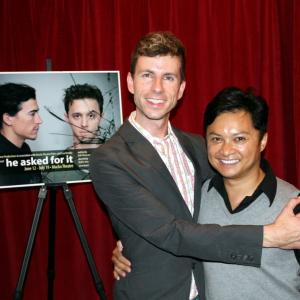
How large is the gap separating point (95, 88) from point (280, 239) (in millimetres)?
1644

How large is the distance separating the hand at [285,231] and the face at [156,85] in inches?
28.0

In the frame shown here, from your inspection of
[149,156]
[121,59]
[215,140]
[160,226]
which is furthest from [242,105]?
[121,59]

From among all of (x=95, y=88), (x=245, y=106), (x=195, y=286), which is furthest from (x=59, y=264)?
(x=245, y=106)

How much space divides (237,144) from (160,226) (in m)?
0.46

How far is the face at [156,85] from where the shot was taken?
5.82 ft

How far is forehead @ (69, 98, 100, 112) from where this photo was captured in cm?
255

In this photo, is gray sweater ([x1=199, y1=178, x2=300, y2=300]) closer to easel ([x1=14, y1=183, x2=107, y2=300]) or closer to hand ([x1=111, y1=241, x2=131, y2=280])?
hand ([x1=111, y1=241, x2=131, y2=280])

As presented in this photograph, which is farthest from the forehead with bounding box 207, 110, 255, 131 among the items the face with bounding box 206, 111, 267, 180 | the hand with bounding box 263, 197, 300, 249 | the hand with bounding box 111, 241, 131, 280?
the hand with bounding box 111, 241, 131, 280

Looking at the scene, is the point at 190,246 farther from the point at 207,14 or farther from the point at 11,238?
the point at 207,14

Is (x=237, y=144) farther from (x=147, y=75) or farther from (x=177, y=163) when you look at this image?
(x=147, y=75)

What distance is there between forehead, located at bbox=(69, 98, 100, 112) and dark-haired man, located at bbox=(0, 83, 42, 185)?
0.77ft

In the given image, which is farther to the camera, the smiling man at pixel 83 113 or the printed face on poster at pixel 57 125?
the smiling man at pixel 83 113

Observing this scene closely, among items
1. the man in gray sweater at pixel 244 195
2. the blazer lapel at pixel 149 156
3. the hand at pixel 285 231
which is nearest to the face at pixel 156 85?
the blazer lapel at pixel 149 156

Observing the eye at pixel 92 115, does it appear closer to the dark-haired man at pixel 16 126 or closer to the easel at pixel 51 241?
the dark-haired man at pixel 16 126
